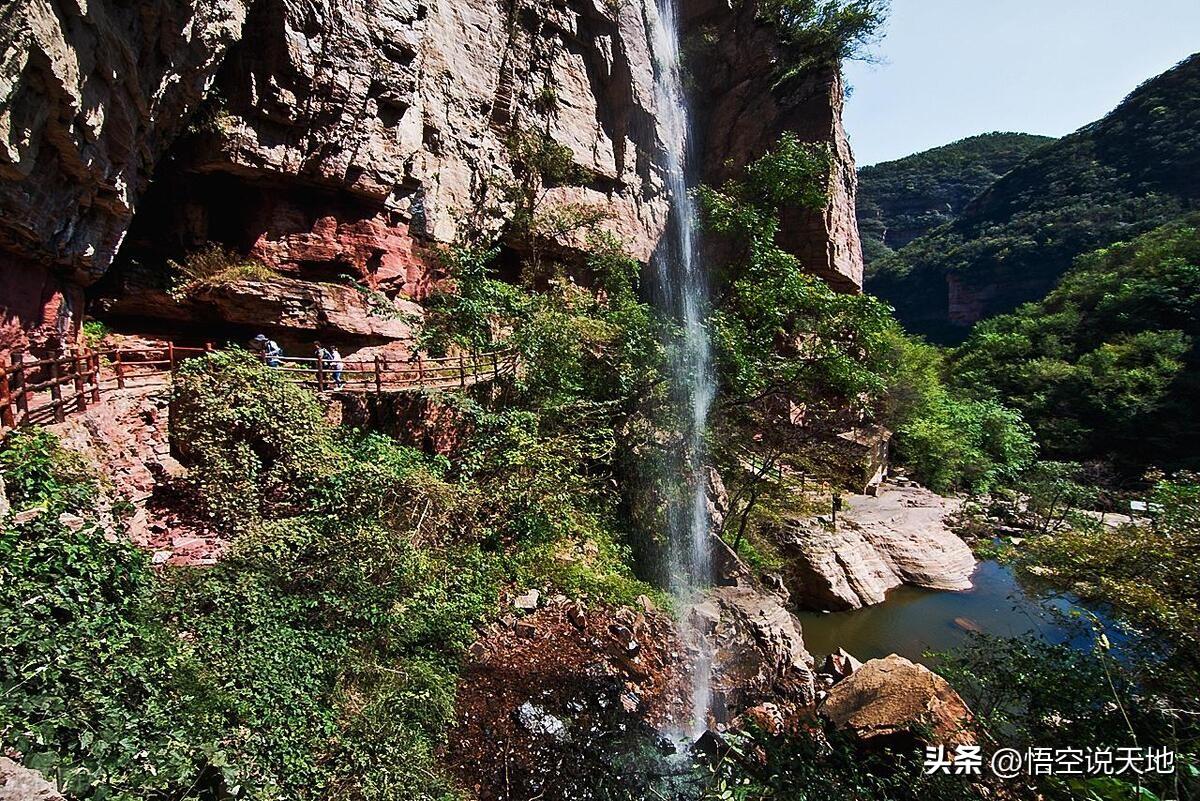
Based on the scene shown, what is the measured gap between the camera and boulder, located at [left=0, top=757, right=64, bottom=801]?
229 cm

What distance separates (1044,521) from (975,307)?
4966 centimetres

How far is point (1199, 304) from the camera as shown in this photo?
26.1 meters

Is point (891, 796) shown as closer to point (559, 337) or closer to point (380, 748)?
point (380, 748)

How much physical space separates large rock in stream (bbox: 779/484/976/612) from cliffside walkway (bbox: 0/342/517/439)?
31.3 ft

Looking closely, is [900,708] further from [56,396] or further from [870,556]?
[56,396]

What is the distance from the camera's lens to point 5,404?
532 centimetres

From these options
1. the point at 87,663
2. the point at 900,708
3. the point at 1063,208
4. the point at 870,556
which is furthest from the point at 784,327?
the point at 1063,208

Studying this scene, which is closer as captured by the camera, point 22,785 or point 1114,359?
point 22,785

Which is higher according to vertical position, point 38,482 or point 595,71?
point 595,71

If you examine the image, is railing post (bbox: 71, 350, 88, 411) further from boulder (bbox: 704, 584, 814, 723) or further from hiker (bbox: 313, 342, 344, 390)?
boulder (bbox: 704, 584, 814, 723)

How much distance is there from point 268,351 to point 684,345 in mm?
8599

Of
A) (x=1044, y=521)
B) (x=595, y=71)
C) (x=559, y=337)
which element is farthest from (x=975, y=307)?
(x=559, y=337)

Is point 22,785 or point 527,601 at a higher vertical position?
point 22,785

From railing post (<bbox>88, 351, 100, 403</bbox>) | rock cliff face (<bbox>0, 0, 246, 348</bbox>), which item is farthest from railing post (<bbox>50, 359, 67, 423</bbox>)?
rock cliff face (<bbox>0, 0, 246, 348</bbox>)
